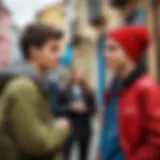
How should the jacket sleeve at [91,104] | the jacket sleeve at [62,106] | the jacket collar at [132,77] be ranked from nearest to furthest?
the jacket collar at [132,77] → the jacket sleeve at [62,106] → the jacket sleeve at [91,104]

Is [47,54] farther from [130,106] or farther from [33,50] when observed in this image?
[130,106]

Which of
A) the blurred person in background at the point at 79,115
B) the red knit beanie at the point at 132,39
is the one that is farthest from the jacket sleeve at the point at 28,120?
the blurred person in background at the point at 79,115

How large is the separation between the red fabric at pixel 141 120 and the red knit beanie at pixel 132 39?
23 centimetres

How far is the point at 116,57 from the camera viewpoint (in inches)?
201

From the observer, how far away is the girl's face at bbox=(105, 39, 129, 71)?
5094 millimetres

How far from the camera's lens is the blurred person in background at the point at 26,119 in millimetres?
4301

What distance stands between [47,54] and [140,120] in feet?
2.31

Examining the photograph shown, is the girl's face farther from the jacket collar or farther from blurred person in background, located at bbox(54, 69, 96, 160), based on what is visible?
blurred person in background, located at bbox(54, 69, 96, 160)

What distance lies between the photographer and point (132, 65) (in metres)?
5.10

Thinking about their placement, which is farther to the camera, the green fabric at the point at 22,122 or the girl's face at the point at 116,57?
the girl's face at the point at 116,57

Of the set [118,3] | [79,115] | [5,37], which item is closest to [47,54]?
[5,37]

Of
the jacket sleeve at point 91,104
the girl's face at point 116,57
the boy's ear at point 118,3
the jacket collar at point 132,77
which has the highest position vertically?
the boy's ear at point 118,3

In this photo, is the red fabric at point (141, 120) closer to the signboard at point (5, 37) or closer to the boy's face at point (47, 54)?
the boy's face at point (47, 54)

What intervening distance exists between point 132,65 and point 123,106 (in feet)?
1.02
